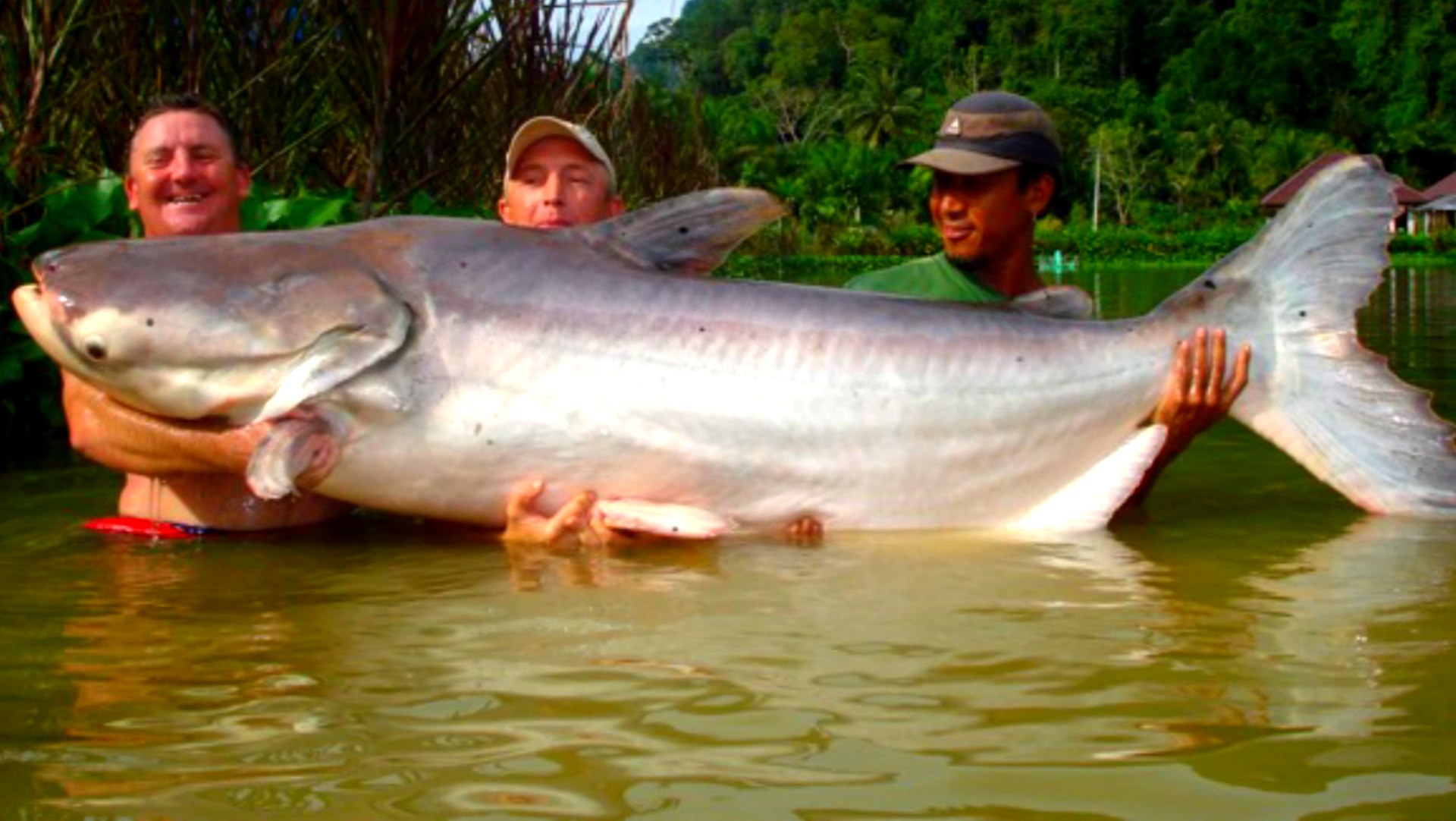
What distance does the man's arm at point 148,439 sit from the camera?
3852 millimetres

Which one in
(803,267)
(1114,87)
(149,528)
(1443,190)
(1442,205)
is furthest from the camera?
(1114,87)

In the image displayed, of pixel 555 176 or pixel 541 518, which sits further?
pixel 555 176

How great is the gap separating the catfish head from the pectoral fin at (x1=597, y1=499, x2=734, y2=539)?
0.63 m

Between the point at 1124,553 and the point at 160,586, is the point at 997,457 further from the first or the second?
the point at 160,586

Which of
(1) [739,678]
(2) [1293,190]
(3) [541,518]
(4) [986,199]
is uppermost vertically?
(2) [1293,190]

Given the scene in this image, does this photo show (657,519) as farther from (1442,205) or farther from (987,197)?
(1442,205)

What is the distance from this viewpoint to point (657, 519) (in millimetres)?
3816

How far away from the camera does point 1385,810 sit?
2.01m

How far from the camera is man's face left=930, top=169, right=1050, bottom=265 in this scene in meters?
4.98

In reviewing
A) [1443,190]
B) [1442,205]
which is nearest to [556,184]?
[1442,205]

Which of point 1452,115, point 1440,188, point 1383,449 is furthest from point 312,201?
point 1452,115

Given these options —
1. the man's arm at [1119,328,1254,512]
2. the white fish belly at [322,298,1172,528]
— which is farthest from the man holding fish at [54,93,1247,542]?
the white fish belly at [322,298,1172,528]

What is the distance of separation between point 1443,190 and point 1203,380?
68209 mm

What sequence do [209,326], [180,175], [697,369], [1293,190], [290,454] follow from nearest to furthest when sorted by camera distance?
[290,454], [209,326], [697,369], [180,175], [1293,190]
